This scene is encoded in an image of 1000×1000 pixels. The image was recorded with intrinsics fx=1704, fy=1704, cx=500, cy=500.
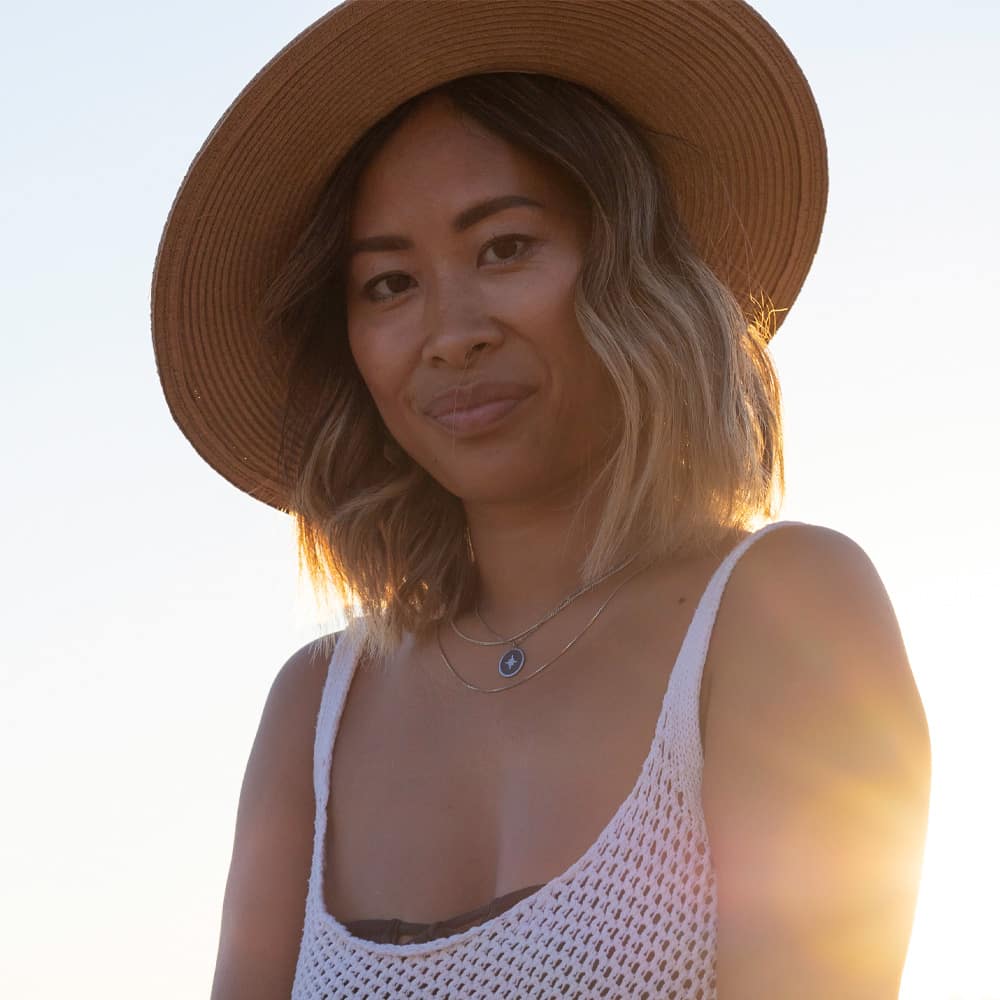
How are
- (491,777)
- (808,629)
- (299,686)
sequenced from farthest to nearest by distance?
(299,686), (491,777), (808,629)

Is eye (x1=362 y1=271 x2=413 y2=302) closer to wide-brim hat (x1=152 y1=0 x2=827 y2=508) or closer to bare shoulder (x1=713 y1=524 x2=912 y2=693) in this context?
wide-brim hat (x1=152 y1=0 x2=827 y2=508)

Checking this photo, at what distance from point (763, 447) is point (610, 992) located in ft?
3.22

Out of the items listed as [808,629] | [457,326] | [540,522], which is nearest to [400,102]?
[457,326]

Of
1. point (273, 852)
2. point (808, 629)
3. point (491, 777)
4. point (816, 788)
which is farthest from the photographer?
point (273, 852)

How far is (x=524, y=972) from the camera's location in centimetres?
249

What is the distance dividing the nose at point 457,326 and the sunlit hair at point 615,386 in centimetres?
16

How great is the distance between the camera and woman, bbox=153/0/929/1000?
2.38 metres

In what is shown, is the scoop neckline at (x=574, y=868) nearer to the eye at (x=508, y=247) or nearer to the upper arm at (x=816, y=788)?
the upper arm at (x=816, y=788)

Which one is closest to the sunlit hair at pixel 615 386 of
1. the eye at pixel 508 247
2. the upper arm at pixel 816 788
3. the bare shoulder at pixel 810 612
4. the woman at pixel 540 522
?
the woman at pixel 540 522

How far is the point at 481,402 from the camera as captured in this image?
2.81 m

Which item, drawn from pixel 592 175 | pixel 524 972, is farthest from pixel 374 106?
pixel 524 972

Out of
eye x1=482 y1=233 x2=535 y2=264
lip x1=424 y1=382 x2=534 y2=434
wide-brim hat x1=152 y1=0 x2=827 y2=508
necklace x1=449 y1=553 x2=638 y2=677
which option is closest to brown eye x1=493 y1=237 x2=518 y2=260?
eye x1=482 y1=233 x2=535 y2=264

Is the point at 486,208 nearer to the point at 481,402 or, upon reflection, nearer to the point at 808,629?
the point at 481,402

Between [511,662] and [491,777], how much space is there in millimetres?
261
